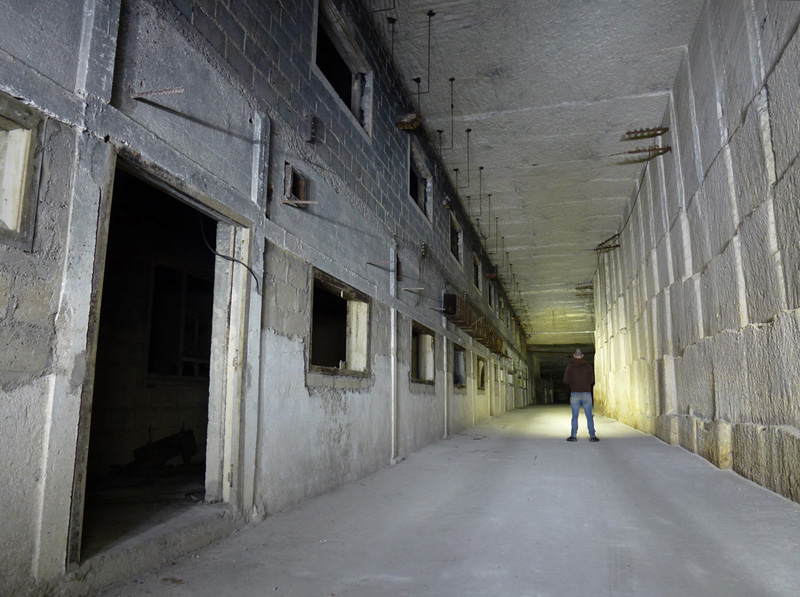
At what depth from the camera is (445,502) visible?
4543 millimetres

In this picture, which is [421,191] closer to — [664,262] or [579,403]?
[664,262]

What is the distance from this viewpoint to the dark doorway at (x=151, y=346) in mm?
5961

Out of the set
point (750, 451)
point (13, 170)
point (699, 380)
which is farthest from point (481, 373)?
point (13, 170)

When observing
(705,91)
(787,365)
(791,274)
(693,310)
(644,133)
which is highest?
(644,133)

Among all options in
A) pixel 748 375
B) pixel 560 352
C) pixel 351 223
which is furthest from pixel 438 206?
pixel 560 352

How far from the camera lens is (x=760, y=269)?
4.69m

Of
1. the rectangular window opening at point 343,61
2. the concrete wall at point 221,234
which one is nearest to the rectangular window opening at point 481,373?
the concrete wall at point 221,234

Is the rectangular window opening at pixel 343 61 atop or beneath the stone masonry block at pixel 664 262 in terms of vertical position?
atop

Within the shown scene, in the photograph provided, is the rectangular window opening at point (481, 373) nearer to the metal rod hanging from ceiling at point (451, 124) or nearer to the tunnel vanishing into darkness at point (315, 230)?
the tunnel vanishing into darkness at point (315, 230)

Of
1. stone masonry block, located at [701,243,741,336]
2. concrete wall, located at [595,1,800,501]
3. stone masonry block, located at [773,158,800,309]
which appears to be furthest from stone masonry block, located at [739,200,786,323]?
stone masonry block, located at [701,243,741,336]

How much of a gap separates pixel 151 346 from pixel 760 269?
667 centimetres

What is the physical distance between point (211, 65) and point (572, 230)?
1335 cm

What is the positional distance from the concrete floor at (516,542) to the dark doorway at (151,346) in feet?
5.96

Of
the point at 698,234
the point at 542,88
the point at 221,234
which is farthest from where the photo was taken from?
the point at 542,88
